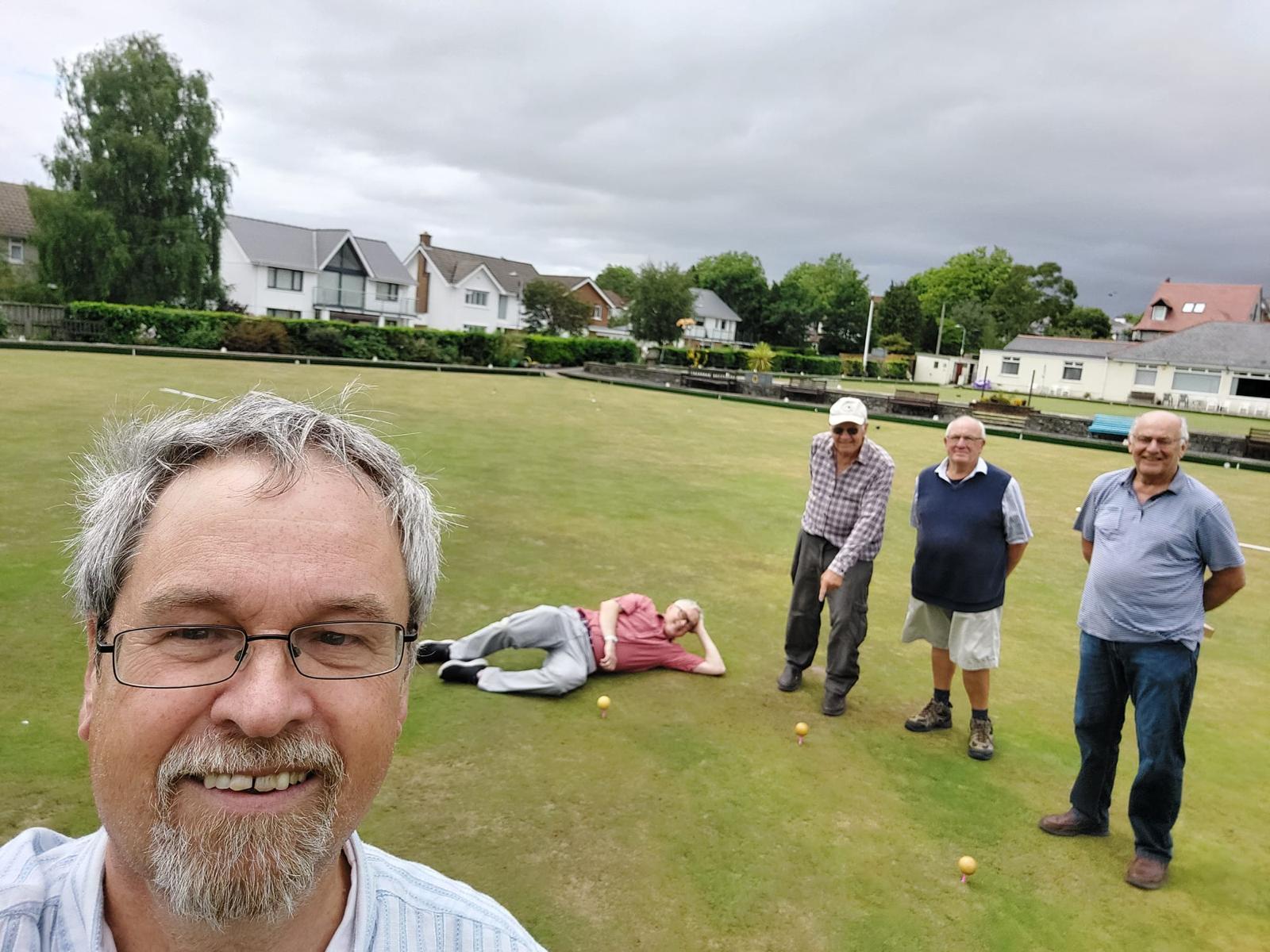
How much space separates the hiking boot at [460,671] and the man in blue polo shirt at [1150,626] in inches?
137

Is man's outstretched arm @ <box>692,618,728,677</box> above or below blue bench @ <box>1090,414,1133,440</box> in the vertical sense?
below

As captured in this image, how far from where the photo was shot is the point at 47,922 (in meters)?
1.14

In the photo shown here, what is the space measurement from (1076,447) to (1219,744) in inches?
899

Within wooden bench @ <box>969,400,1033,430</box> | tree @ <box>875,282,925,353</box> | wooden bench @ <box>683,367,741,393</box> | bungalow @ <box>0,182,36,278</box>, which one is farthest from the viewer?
tree @ <box>875,282,925,353</box>

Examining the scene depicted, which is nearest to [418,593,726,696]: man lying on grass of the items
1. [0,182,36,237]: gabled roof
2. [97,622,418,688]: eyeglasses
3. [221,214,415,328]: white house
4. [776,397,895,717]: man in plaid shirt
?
[776,397,895,717]: man in plaid shirt

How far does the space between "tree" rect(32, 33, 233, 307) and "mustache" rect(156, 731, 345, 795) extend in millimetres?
43458

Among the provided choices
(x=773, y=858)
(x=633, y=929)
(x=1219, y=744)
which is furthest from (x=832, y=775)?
(x=1219, y=744)

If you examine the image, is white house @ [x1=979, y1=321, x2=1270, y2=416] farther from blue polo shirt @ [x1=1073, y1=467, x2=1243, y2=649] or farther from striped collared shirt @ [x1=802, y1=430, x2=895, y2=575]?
blue polo shirt @ [x1=1073, y1=467, x2=1243, y2=649]

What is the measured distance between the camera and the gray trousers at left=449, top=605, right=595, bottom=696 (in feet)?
17.6

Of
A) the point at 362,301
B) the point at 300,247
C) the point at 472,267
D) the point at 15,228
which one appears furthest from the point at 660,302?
the point at 15,228

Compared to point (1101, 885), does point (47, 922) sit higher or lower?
higher

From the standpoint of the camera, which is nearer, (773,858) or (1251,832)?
(773,858)

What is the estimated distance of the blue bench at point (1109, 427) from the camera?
26828mm

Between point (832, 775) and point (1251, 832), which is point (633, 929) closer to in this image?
point (832, 775)
